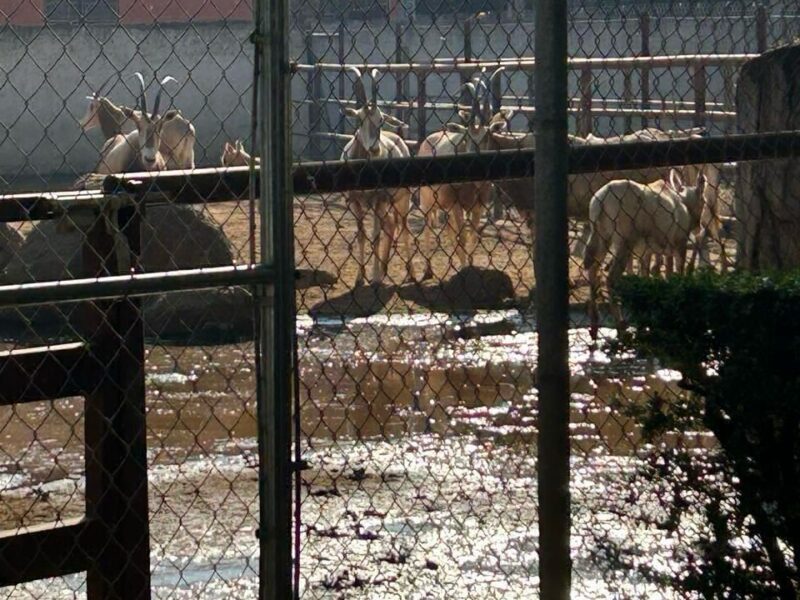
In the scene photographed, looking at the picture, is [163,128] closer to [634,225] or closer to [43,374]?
[634,225]

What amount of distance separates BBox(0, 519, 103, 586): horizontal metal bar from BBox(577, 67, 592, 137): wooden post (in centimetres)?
1072

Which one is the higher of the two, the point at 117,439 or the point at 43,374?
the point at 43,374

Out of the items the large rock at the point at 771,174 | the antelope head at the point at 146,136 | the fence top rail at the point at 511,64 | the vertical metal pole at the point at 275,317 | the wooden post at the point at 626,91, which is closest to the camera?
the vertical metal pole at the point at 275,317

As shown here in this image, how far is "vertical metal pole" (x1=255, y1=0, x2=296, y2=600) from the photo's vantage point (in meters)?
3.17

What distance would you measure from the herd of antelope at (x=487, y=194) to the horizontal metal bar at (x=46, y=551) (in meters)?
4.67

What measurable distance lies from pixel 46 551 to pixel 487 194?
1135cm

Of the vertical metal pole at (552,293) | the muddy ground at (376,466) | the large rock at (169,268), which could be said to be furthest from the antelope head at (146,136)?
the vertical metal pole at (552,293)

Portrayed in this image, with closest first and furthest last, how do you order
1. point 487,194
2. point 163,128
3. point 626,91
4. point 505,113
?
point 626,91 < point 487,194 < point 505,113 < point 163,128

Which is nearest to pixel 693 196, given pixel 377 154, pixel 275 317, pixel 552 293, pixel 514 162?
pixel 377 154

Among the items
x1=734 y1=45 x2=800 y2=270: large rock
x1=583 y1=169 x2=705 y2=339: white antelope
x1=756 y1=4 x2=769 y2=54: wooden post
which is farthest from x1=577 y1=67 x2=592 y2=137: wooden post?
x1=734 y1=45 x2=800 y2=270: large rock

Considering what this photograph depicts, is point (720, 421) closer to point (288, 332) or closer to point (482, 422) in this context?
point (288, 332)

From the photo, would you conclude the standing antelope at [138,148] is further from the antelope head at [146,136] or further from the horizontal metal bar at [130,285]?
the horizontal metal bar at [130,285]

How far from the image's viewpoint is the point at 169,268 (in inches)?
431

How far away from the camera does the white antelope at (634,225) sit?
10383 mm
